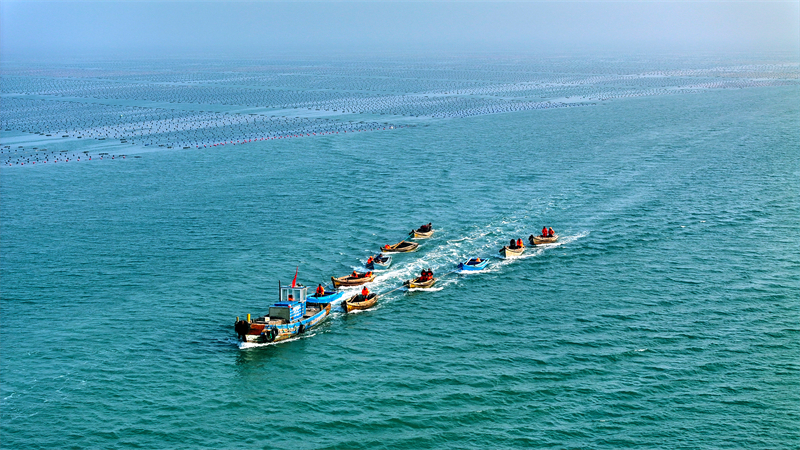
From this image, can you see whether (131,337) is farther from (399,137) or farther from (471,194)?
(399,137)

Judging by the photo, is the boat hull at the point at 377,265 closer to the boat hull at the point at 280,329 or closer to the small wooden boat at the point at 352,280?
the small wooden boat at the point at 352,280

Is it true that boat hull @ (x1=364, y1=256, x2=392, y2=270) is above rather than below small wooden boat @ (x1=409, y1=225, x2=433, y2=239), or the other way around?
below

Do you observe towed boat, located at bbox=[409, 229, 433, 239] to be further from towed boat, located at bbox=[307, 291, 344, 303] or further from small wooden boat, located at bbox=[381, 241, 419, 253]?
towed boat, located at bbox=[307, 291, 344, 303]

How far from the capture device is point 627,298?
282 ft

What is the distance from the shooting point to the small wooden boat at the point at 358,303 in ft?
274

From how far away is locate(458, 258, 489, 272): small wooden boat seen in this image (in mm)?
95625

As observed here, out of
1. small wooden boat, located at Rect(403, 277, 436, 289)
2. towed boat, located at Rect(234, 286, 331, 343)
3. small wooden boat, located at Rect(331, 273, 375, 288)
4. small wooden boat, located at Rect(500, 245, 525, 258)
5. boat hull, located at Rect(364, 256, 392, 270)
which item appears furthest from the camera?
small wooden boat, located at Rect(500, 245, 525, 258)

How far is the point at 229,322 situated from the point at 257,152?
103 metres

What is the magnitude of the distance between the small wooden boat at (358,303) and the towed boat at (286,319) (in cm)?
194

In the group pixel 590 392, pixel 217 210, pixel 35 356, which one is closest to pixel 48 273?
pixel 35 356

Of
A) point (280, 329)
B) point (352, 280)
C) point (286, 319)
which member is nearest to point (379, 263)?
point (352, 280)

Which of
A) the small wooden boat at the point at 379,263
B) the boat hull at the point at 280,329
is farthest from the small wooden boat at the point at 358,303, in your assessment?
the small wooden boat at the point at 379,263

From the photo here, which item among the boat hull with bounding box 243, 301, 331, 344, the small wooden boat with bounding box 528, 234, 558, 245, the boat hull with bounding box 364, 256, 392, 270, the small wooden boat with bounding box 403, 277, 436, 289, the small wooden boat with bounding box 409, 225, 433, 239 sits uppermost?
the small wooden boat with bounding box 409, 225, 433, 239

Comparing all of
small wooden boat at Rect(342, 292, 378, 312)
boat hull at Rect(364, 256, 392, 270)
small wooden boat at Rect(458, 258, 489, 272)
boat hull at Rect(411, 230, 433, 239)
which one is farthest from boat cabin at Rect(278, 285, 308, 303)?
boat hull at Rect(411, 230, 433, 239)
